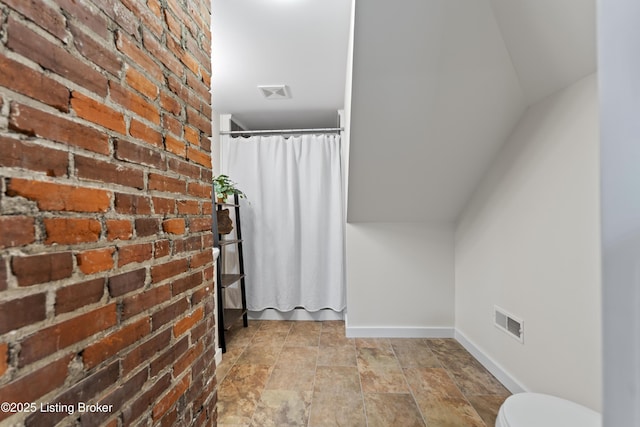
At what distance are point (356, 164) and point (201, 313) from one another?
4.56 feet

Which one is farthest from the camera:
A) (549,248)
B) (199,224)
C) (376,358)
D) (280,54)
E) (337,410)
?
(376,358)

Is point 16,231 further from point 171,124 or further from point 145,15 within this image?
point 145,15

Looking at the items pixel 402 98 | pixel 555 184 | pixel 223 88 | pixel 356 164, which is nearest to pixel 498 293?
pixel 555 184

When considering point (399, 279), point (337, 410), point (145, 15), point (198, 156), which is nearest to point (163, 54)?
point (145, 15)

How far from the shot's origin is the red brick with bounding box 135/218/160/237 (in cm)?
72

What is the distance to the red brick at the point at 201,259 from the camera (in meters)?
0.97

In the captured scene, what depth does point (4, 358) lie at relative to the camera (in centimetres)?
43

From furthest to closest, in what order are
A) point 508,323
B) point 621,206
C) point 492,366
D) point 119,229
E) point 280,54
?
point 280,54, point 492,366, point 508,323, point 119,229, point 621,206

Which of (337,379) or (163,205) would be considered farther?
(337,379)

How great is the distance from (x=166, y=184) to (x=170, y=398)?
2.07 feet

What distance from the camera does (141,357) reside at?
0.71m

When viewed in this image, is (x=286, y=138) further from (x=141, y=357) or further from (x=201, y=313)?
(x=141, y=357)

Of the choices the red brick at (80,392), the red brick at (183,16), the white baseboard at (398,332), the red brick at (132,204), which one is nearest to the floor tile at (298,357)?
the white baseboard at (398,332)

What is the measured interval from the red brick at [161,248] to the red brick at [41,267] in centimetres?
24
